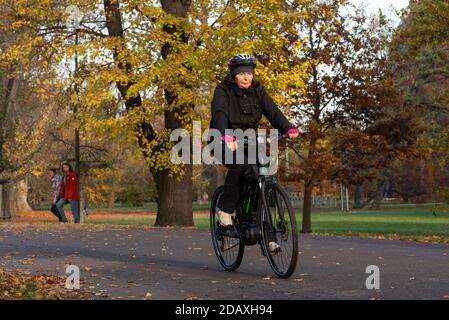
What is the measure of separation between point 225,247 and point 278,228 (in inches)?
57.1

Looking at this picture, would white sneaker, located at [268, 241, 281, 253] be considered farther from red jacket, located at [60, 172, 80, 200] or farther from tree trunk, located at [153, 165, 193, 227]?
red jacket, located at [60, 172, 80, 200]

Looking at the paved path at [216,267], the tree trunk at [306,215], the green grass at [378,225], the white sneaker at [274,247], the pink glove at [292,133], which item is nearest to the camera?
the paved path at [216,267]

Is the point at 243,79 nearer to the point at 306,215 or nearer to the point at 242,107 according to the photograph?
the point at 242,107

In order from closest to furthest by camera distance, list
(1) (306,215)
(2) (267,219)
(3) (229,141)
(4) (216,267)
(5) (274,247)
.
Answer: (3) (229,141), (5) (274,247), (2) (267,219), (4) (216,267), (1) (306,215)

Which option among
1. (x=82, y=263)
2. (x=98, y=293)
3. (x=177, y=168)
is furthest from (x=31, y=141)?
(x=98, y=293)

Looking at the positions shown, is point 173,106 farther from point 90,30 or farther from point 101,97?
point 90,30

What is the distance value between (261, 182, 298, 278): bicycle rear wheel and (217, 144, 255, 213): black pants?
0.39m

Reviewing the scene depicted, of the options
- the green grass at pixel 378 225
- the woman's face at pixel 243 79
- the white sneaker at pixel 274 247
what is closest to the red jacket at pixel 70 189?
the green grass at pixel 378 225

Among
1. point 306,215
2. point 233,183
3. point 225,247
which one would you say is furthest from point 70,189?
point 233,183

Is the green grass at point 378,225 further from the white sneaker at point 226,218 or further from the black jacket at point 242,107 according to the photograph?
the black jacket at point 242,107

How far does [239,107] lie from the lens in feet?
29.1

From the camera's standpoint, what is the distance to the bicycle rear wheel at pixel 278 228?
8.26 metres

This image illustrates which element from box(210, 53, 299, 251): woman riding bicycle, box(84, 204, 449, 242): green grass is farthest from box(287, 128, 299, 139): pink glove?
box(84, 204, 449, 242): green grass
